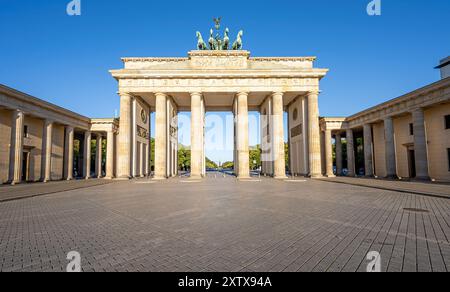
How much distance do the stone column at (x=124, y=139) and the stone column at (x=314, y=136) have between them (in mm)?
23319

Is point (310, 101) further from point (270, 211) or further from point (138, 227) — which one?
point (138, 227)

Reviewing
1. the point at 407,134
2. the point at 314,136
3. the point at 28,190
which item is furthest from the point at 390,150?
the point at 28,190

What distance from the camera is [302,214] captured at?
7.59 metres

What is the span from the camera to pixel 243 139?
28.0 meters

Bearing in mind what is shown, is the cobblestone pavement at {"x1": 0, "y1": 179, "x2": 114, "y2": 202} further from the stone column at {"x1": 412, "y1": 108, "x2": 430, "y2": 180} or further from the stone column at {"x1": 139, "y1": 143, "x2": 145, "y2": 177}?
the stone column at {"x1": 412, "y1": 108, "x2": 430, "y2": 180}

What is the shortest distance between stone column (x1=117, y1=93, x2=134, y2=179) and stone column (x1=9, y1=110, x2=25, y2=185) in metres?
9.31

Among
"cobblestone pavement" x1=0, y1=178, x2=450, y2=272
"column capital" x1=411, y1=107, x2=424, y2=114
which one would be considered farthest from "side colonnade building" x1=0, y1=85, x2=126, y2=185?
"column capital" x1=411, y1=107, x2=424, y2=114

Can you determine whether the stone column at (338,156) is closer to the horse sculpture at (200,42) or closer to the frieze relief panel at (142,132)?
the horse sculpture at (200,42)

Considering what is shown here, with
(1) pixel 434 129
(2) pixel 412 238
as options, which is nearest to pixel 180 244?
(2) pixel 412 238

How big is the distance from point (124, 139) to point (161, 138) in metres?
4.56

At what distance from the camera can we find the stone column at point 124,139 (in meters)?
27.4

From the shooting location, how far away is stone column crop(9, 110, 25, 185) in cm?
2192
